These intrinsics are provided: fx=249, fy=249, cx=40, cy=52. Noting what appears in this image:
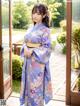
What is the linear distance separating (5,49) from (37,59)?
2.92 feet

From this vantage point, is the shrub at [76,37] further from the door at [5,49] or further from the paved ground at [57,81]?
Result: the door at [5,49]

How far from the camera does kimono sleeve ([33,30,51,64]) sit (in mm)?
2775

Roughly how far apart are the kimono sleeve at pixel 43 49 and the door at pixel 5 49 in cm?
77

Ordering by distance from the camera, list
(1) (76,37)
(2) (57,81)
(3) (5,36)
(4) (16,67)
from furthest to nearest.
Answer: (2) (57,81)
(4) (16,67)
(3) (5,36)
(1) (76,37)

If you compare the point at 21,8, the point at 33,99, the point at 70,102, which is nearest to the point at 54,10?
the point at 21,8

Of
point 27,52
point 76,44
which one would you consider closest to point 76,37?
point 76,44

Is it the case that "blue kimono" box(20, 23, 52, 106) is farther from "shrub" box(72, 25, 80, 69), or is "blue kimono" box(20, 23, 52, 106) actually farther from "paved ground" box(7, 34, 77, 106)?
"shrub" box(72, 25, 80, 69)

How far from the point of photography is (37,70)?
9.34 feet

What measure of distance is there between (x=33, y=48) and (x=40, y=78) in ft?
1.17

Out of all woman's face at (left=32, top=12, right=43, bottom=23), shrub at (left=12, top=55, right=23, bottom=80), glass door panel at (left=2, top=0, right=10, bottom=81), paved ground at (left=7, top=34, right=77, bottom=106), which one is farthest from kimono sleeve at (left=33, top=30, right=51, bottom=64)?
shrub at (left=12, top=55, right=23, bottom=80)

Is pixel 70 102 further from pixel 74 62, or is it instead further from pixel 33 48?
pixel 33 48

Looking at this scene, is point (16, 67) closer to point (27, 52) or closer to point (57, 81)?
point (57, 81)

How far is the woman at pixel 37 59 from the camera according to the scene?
278 centimetres

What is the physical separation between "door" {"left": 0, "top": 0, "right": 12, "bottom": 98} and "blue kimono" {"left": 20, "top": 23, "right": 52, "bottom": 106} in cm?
63
